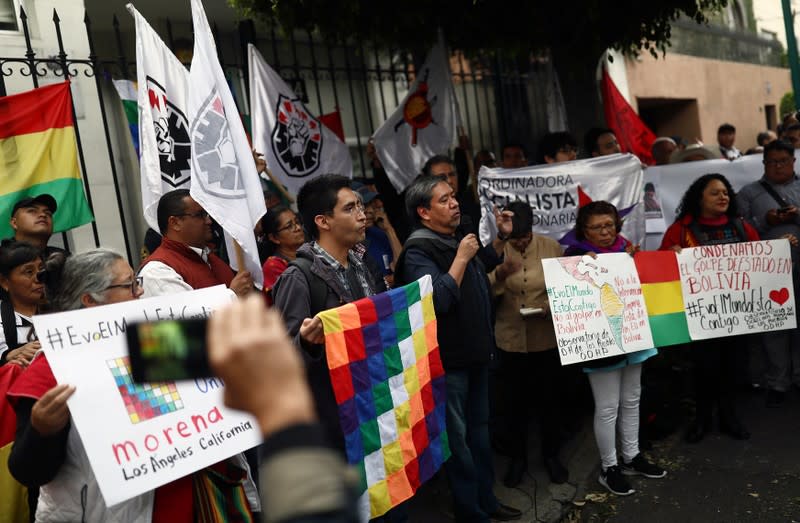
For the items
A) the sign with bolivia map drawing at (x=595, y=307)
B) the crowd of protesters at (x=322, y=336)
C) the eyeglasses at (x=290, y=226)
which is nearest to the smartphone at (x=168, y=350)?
the crowd of protesters at (x=322, y=336)

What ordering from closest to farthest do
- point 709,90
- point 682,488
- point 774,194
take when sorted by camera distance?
1. point 682,488
2. point 774,194
3. point 709,90

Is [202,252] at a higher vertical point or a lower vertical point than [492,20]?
lower

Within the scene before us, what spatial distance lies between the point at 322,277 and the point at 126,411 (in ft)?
3.49

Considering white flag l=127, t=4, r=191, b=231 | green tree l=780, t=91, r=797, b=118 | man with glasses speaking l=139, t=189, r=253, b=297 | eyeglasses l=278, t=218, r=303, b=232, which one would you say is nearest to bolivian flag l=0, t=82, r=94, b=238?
white flag l=127, t=4, r=191, b=231

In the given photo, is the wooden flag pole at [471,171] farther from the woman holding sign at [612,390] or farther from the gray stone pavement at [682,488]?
the gray stone pavement at [682,488]

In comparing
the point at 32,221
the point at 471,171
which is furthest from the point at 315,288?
the point at 471,171

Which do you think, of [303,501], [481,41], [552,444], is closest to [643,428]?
[552,444]

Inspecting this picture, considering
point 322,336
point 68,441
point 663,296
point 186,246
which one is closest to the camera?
point 68,441

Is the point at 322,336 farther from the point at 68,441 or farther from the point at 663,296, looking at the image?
the point at 663,296

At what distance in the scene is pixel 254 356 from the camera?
3.38 feet

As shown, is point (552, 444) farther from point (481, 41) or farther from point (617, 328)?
point (481, 41)

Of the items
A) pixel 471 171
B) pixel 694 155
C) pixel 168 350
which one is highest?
pixel 471 171

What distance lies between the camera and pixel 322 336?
3.18m

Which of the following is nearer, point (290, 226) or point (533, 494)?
point (290, 226)
